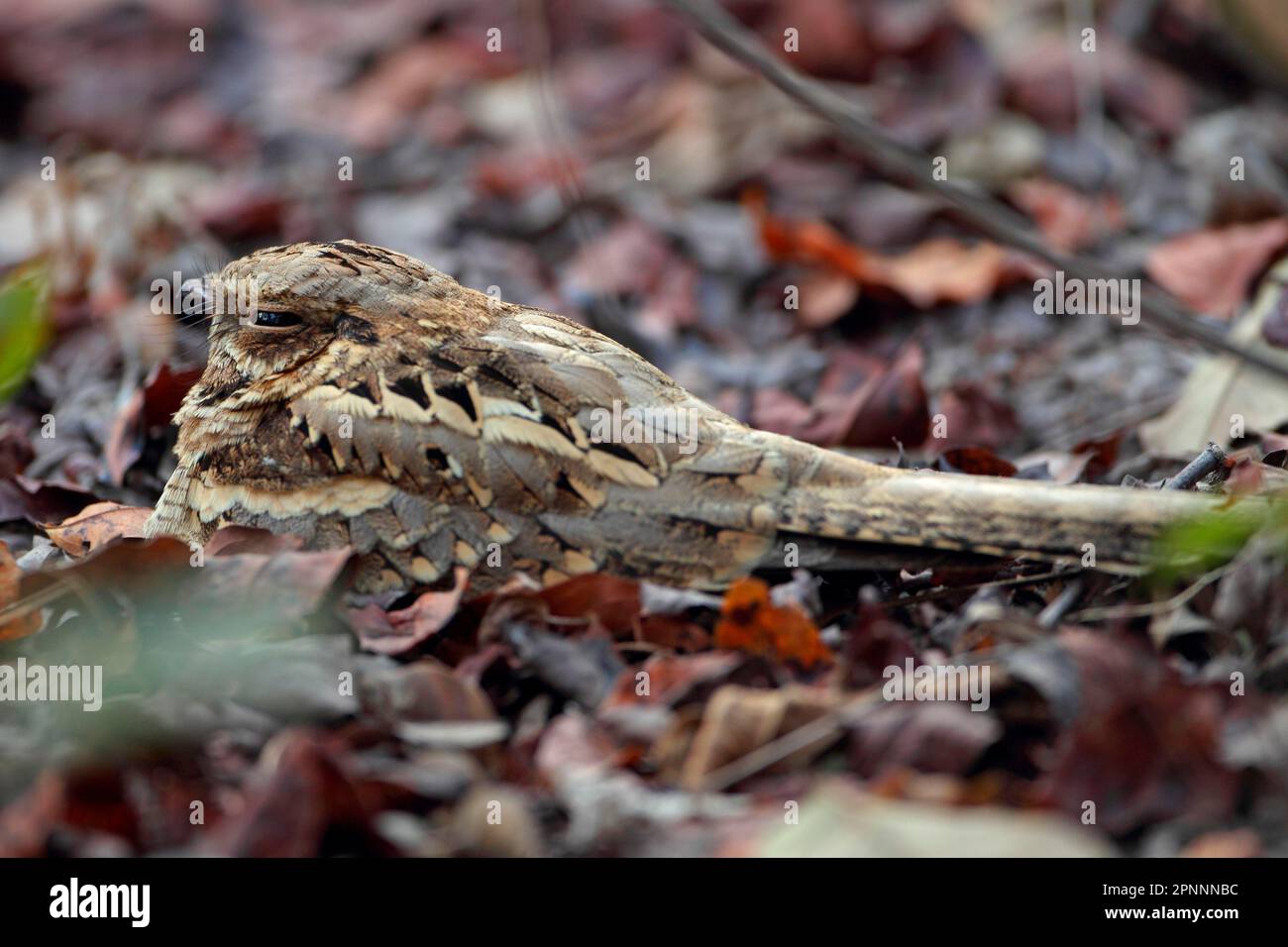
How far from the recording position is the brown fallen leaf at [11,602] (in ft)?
10.6

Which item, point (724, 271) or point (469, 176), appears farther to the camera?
point (469, 176)

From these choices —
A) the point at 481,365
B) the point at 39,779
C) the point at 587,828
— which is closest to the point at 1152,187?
the point at 481,365

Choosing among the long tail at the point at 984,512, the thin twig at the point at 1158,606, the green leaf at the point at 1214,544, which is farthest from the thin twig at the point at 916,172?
the thin twig at the point at 1158,606

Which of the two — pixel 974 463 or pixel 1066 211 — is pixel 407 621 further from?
pixel 1066 211

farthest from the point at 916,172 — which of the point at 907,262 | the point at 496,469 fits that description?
the point at 907,262

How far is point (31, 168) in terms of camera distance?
841 centimetres

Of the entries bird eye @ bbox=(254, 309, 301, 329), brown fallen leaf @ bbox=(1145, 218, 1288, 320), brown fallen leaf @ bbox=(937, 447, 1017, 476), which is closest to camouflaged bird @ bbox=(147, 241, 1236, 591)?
bird eye @ bbox=(254, 309, 301, 329)

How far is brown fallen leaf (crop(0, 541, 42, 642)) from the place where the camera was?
10.6 feet

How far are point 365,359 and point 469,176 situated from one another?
432cm

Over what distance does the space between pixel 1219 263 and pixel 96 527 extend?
4.60 metres

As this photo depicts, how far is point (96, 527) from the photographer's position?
3908 millimetres

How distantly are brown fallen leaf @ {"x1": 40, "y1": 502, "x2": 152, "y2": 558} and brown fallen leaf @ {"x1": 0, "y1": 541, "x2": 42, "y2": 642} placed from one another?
0.92 ft

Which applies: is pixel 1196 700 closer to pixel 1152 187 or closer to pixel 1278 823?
pixel 1278 823

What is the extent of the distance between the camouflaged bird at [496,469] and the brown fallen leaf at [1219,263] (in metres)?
3.05
